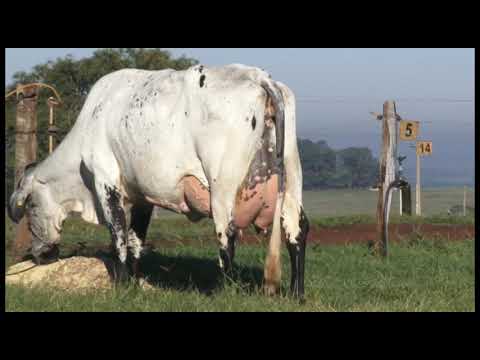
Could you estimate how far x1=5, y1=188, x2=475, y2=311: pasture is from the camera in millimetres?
7625

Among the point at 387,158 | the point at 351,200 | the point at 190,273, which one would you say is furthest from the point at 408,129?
the point at 351,200

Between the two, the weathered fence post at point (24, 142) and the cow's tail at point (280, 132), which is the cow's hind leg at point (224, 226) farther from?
the weathered fence post at point (24, 142)

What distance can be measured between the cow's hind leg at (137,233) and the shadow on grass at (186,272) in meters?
0.21

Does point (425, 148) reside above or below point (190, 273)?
above

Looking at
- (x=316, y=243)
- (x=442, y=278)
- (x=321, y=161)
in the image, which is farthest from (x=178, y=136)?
(x=321, y=161)

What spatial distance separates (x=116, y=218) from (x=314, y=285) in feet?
7.01

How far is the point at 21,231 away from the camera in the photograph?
11.0 m

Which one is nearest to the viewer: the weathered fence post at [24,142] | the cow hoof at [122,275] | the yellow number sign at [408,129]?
the cow hoof at [122,275]

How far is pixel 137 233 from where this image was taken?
9.91 meters

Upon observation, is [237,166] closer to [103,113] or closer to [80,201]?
[103,113]

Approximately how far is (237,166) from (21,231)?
13.3 ft

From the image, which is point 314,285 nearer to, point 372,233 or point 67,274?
point 67,274

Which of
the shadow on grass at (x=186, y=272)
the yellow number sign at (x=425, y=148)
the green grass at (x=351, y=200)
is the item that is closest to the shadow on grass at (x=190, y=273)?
the shadow on grass at (x=186, y=272)

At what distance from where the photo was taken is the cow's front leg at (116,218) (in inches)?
365
